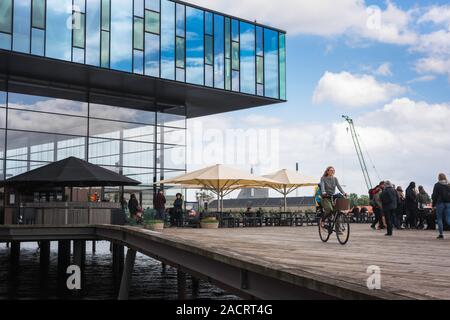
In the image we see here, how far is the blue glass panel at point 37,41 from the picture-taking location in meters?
28.3

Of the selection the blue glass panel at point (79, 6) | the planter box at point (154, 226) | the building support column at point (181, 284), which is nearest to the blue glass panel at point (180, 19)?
the blue glass panel at point (79, 6)

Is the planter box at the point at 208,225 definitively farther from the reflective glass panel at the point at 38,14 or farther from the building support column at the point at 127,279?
the reflective glass panel at the point at 38,14

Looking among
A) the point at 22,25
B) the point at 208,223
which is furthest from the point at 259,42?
the point at 208,223

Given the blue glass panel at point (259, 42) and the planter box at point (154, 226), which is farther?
the blue glass panel at point (259, 42)

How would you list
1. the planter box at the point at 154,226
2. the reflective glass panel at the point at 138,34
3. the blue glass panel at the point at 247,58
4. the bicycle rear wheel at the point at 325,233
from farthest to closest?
the blue glass panel at the point at 247,58, the reflective glass panel at the point at 138,34, the planter box at the point at 154,226, the bicycle rear wheel at the point at 325,233

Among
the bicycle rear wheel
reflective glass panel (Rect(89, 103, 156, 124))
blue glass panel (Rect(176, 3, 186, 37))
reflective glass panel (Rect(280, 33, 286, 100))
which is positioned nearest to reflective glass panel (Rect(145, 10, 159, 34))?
blue glass panel (Rect(176, 3, 186, 37))

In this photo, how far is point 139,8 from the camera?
32.8 m

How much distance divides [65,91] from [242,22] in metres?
11.6

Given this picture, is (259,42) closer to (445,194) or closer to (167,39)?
(167,39)

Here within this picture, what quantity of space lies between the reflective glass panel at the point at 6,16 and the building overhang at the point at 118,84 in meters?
1.30

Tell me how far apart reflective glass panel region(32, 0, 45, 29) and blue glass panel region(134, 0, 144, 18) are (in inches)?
210

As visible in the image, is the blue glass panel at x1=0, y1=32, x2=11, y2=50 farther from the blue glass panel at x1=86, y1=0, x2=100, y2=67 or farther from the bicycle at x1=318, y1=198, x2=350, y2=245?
the bicycle at x1=318, y1=198, x2=350, y2=245

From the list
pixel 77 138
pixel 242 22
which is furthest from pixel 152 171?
pixel 242 22
